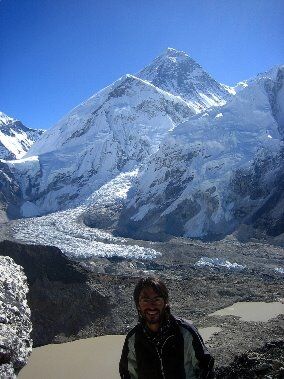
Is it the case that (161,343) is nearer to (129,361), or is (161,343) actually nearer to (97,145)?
(129,361)

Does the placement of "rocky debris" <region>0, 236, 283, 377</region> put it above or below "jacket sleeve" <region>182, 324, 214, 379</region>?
below

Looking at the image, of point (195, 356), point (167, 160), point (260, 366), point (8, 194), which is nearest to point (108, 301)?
point (260, 366)

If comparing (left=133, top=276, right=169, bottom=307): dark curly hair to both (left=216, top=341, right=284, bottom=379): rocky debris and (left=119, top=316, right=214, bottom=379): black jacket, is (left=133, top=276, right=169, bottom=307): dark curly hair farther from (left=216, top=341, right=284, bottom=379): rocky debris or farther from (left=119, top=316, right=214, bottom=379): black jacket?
(left=216, top=341, right=284, bottom=379): rocky debris

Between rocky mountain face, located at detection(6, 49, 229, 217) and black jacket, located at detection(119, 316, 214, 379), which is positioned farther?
rocky mountain face, located at detection(6, 49, 229, 217)

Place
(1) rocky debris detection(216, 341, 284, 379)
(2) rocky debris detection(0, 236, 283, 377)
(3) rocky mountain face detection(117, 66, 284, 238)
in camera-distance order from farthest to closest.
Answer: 1. (3) rocky mountain face detection(117, 66, 284, 238)
2. (2) rocky debris detection(0, 236, 283, 377)
3. (1) rocky debris detection(216, 341, 284, 379)

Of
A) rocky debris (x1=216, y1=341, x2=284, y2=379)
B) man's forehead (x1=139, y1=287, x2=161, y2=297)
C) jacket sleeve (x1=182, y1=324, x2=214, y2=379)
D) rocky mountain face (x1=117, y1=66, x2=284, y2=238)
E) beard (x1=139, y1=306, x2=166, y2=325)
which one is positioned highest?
rocky mountain face (x1=117, y1=66, x2=284, y2=238)

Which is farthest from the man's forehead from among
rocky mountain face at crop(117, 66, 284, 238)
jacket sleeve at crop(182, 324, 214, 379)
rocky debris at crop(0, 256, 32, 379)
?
rocky mountain face at crop(117, 66, 284, 238)
